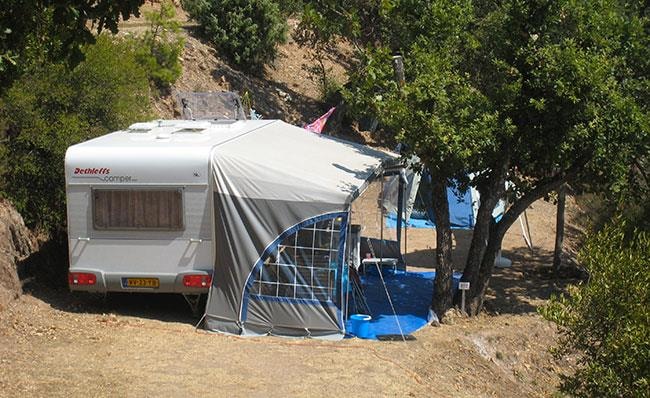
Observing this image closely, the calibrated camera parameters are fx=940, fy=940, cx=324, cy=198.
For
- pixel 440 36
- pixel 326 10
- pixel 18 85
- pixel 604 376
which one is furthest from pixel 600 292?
pixel 326 10

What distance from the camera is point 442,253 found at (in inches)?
539

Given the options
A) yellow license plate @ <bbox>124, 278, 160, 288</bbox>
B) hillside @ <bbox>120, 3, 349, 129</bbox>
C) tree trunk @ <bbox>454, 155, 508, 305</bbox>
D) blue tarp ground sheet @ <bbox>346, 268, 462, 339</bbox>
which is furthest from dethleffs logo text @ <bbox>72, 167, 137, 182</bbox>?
hillside @ <bbox>120, 3, 349, 129</bbox>

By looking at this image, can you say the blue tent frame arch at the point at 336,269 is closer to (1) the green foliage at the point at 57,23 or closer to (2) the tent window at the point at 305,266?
(2) the tent window at the point at 305,266

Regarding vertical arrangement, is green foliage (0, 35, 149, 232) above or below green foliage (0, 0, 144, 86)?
below

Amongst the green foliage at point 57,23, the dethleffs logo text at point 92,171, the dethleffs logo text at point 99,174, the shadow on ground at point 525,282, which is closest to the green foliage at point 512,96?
the shadow on ground at point 525,282

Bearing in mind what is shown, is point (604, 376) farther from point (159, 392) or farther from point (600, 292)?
point (159, 392)

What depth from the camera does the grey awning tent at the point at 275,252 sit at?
40.1 ft

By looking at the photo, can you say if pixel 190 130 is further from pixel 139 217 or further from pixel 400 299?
pixel 400 299

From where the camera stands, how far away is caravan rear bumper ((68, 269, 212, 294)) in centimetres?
1234

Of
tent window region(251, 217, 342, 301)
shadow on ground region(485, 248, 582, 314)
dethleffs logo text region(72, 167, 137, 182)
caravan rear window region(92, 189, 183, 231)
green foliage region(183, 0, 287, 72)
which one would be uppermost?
green foliage region(183, 0, 287, 72)

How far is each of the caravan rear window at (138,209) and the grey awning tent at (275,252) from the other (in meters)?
0.55

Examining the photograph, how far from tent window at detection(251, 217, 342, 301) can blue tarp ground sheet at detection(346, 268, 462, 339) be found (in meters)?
0.85

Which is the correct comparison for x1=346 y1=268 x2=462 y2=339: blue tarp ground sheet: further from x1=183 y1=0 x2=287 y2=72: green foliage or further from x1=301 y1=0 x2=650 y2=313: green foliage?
x1=183 y1=0 x2=287 y2=72: green foliage

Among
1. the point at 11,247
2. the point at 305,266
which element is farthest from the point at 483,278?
the point at 11,247
